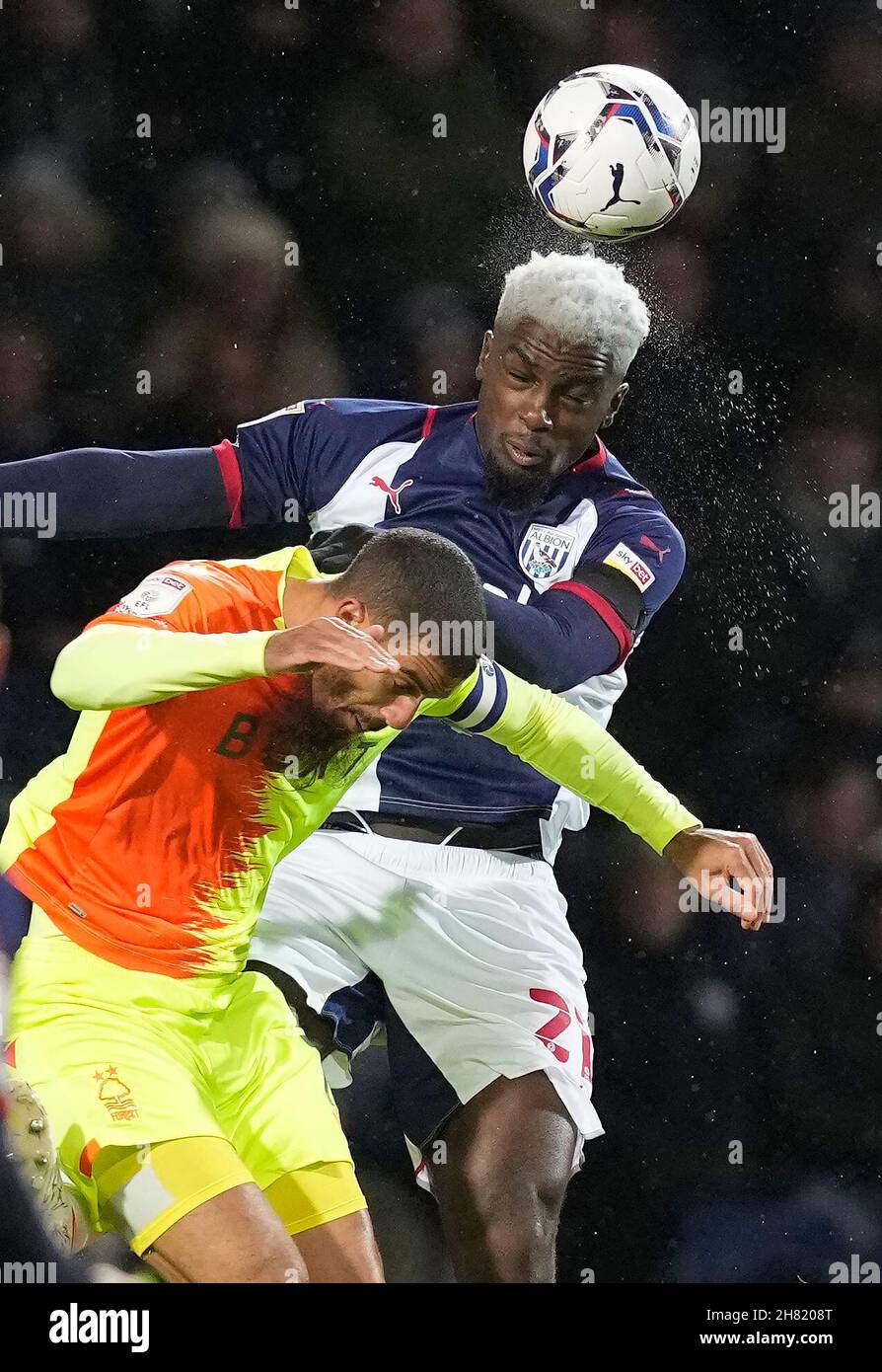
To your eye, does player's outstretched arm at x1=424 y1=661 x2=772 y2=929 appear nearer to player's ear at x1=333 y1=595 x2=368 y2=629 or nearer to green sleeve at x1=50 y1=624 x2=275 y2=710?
player's ear at x1=333 y1=595 x2=368 y2=629

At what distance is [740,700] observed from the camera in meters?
2.82

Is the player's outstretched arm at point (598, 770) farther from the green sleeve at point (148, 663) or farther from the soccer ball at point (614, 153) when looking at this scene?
the soccer ball at point (614, 153)

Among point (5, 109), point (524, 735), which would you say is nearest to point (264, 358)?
point (5, 109)

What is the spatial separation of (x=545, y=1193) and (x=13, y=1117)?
906 mm

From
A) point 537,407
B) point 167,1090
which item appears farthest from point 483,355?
point 167,1090

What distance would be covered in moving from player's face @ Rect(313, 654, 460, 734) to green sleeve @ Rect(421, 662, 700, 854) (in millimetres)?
114

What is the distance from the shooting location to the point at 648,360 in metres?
2.70

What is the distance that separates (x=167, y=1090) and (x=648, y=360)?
1.58 metres

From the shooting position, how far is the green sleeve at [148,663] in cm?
204

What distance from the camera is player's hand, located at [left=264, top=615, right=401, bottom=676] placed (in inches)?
79.7

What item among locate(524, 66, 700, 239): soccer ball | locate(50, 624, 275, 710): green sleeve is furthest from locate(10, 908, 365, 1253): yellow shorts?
locate(524, 66, 700, 239): soccer ball

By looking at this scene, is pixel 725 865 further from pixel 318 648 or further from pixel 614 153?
pixel 614 153
